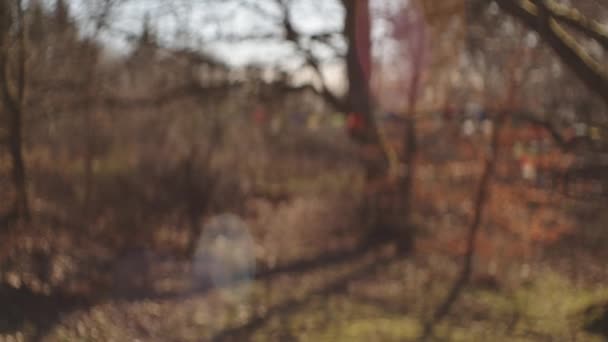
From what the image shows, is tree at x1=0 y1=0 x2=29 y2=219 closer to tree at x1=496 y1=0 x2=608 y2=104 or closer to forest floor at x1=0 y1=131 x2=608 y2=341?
forest floor at x1=0 y1=131 x2=608 y2=341

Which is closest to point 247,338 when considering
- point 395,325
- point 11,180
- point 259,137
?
point 395,325

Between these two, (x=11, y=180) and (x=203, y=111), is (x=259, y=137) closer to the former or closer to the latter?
(x=203, y=111)

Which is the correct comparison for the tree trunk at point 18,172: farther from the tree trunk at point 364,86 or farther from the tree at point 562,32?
the tree at point 562,32

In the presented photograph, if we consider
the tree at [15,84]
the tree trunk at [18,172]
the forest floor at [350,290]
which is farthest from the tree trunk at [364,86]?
the tree trunk at [18,172]

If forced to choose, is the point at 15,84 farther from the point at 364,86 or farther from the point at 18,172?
the point at 364,86

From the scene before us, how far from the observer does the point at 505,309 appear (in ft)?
31.9

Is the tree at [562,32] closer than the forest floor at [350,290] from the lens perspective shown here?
Yes

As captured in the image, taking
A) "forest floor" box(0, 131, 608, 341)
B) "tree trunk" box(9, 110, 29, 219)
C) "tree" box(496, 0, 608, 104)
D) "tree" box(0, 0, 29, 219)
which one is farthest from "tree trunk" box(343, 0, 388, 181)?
"tree trunk" box(9, 110, 29, 219)

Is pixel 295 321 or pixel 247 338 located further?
pixel 295 321

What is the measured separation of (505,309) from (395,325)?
2.05 m

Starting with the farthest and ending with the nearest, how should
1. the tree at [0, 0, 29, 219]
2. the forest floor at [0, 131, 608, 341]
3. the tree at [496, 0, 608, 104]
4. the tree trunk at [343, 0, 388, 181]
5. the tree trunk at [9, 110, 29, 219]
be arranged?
the tree trunk at [343, 0, 388, 181] < the tree trunk at [9, 110, 29, 219] < the tree at [0, 0, 29, 219] < the forest floor at [0, 131, 608, 341] < the tree at [496, 0, 608, 104]

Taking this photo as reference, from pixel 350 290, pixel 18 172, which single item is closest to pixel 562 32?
pixel 350 290

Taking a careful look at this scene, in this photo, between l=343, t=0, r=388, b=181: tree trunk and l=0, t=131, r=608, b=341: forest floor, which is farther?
l=343, t=0, r=388, b=181: tree trunk

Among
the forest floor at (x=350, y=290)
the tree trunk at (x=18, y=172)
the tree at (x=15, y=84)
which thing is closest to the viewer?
the forest floor at (x=350, y=290)
